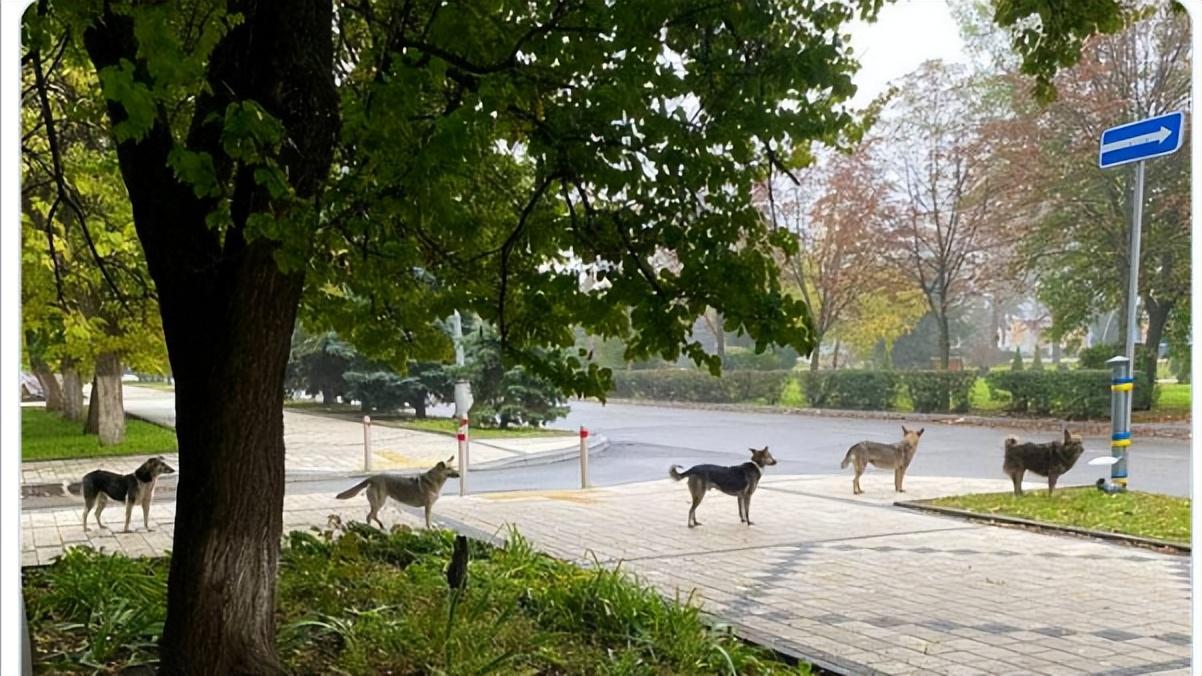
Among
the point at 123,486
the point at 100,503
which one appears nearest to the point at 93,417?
the point at 100,503

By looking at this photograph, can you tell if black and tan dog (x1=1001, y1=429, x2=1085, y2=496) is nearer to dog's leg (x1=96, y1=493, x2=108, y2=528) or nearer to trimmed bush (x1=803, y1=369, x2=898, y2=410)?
trimmed bush (x1=803, y1=369, x2=898, y2=410)

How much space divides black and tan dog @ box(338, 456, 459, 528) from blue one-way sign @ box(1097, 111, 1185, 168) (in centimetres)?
290

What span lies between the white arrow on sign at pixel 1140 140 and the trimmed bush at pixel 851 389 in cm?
365

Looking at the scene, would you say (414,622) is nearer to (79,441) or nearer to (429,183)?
(429,183)

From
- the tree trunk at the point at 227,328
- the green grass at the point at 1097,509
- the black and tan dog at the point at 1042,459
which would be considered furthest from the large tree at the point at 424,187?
the black and tan dog at the point at 1042,459

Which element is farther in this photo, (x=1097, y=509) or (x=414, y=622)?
(x=1097, y=509)

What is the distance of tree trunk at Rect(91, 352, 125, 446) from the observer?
256 inches

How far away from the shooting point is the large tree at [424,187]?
4.79 ft

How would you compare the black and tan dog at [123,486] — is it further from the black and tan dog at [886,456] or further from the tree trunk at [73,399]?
the tree trunk at [73,399]

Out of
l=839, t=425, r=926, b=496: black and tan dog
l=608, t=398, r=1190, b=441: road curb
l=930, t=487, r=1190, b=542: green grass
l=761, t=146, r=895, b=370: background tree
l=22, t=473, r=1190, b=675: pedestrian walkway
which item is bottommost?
l=22, t=473, r=1190, b=675: pedestrian walkway

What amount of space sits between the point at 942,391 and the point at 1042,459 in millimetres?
3074

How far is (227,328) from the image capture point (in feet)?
5.97

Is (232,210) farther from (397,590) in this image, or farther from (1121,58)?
(1121,58)

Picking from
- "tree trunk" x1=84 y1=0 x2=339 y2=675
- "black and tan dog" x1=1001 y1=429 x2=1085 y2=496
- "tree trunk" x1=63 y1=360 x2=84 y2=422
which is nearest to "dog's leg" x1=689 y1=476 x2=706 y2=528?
"black and tan dog" x1=1001 y1=429 x2=1085 y2=496
